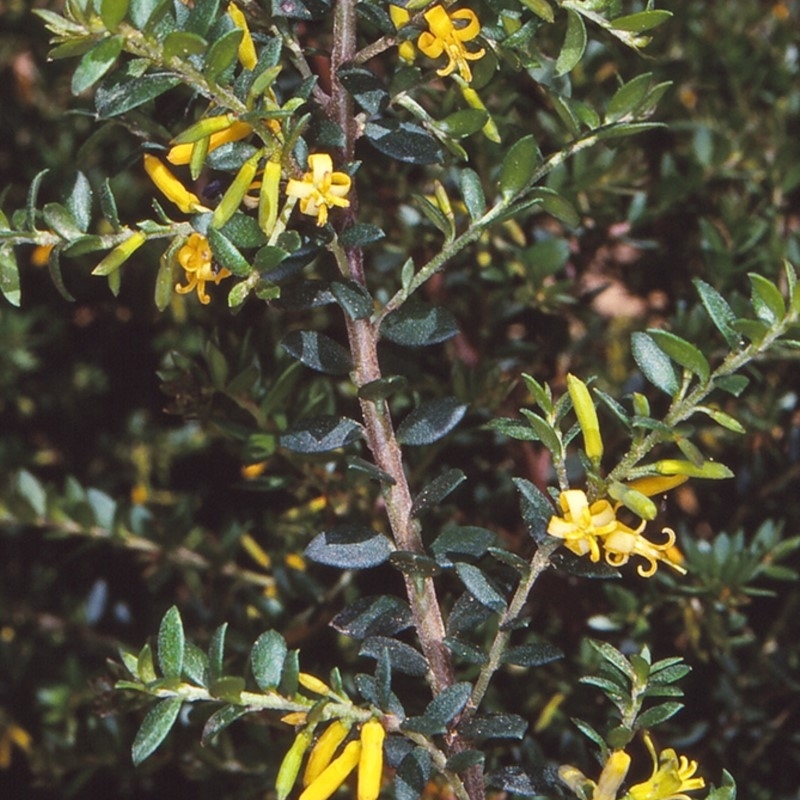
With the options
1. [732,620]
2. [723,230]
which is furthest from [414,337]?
[723,230]

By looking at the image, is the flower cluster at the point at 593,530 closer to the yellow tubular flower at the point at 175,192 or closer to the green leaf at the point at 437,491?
the green leaf at the point at 437,491

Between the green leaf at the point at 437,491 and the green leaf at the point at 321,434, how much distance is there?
61 mm

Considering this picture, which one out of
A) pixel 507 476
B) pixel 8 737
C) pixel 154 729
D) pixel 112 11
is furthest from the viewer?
pixel 8 737

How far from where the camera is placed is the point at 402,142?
2.75ft

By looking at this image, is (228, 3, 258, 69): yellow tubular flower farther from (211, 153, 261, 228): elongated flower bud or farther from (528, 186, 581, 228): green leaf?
(528, 186, 581, 228): green leaf

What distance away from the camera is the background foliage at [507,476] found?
3.93 feet

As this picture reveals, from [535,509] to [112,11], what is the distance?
0.39 meters

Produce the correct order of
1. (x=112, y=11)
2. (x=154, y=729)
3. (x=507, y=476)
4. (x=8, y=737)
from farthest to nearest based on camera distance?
(x=8, y=737) → (x=507, y=476) → (x=154, y=729) → (x=112, y=11)

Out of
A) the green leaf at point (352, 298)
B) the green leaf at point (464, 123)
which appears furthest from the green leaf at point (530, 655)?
the green leaf at point (464, 123)

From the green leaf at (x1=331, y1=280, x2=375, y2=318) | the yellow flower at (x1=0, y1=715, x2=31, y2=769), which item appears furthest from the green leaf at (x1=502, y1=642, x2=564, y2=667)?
the yellow flower at (x1=0, y1=715, x2=31, y2=769)

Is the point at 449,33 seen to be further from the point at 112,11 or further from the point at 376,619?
the point at 376,619

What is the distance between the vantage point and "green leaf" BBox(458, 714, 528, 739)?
2.63 ft

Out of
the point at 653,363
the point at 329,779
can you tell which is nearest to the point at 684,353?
the point at 653,363

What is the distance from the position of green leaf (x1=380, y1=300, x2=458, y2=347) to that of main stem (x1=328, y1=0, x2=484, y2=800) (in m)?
0.03
